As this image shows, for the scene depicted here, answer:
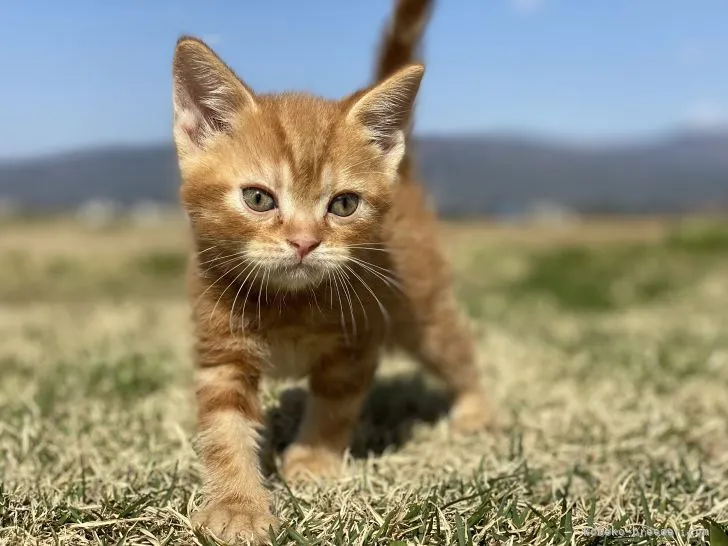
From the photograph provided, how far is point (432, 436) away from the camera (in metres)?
2.55

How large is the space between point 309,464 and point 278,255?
741mm

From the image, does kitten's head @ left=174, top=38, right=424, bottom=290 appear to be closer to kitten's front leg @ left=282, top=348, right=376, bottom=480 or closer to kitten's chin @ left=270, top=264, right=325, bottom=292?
kitten's chin @ left=270, top=264, right=325, bottom=292

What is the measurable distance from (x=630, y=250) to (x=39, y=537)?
22.7 ft

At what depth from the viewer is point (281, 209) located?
5.75ft

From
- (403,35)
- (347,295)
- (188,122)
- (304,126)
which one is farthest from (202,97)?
(403,35)

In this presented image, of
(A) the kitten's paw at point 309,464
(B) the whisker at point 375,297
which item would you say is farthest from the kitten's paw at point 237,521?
(B) the whisker at point 375,297

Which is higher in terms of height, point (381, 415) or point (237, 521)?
point (237, 521)

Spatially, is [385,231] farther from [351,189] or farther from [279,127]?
[279,127]

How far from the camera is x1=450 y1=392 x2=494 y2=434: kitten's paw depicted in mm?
2662

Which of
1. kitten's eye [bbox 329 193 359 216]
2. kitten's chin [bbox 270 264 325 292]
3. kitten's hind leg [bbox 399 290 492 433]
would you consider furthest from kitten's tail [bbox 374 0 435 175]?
kitten's chin [bbox 270 264 325 292]

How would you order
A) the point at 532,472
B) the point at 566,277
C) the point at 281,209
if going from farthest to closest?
the point at 566,277 < the point at 532,472 < the point at 281,209

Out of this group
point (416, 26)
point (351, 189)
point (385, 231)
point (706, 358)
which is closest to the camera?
point (351, 189)

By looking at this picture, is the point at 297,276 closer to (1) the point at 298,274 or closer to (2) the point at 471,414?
(1) the point at 298,274

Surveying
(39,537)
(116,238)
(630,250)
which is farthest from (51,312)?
(630,250)
